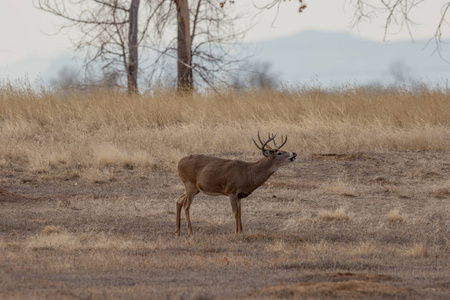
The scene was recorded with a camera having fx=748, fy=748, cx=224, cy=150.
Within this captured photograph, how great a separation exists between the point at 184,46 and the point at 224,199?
1479 centimetres

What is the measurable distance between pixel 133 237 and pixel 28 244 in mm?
1476

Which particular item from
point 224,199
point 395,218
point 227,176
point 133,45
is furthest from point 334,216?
point 133,45

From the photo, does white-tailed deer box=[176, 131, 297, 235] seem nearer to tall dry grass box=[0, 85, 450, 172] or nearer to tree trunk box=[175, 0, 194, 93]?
tall dry grass box=[0, 85, 450, 172]

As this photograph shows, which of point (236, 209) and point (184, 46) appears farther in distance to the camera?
point (184, 46)

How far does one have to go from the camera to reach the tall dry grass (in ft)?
60.9

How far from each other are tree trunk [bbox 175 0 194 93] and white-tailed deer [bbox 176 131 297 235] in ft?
55.5

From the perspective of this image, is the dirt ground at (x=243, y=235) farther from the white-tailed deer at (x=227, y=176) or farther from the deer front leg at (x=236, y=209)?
the white-tailed deer at (x=227, y=176)

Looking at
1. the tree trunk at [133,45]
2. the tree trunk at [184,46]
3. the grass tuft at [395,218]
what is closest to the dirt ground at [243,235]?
the grass tuft at [395,218]

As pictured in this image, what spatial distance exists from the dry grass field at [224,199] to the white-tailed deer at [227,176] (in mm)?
565

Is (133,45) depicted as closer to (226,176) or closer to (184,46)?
(184,46)

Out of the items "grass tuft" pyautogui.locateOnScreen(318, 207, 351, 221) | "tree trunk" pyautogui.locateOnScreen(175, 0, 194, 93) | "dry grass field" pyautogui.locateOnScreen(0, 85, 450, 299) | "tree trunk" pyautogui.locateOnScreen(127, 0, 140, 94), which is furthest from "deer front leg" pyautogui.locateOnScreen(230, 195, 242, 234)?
"tree trunk" pyautogui.locateOnScreen(127, 0, 140, 94)

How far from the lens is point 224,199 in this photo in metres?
14.4

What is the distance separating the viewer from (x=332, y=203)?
13.7 meters

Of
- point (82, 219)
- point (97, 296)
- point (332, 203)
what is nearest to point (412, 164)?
point (332, 203)
